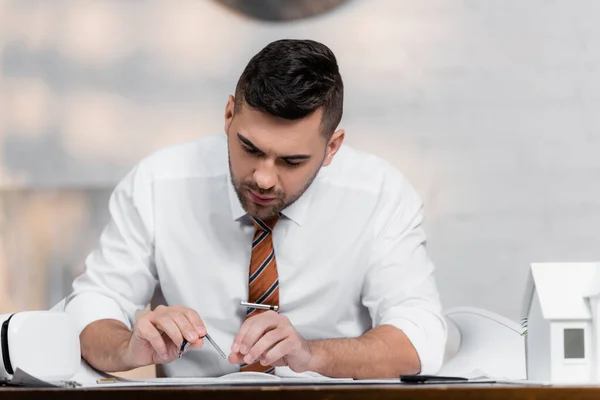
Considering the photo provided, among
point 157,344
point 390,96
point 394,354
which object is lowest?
point 394,354

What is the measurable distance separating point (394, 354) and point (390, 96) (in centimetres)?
130

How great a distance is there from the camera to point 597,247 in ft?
9.10

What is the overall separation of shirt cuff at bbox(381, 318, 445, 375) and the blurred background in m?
1.04

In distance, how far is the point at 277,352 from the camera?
4.36ft

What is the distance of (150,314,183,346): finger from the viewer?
1.29m

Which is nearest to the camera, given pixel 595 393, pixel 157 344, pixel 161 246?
pixel 595 393

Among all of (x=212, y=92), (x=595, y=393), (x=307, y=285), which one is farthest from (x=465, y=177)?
(x=595, y=393)

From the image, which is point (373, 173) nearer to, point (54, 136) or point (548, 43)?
point (548, 43)

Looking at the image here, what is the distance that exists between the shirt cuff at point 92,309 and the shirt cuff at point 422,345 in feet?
1.77

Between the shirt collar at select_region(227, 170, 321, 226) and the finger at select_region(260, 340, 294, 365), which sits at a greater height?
the shirt collar at select_region(227, 170, 321, 226)

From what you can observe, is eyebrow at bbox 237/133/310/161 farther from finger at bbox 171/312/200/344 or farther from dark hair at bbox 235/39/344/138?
finger at bbox 171/312/200/344

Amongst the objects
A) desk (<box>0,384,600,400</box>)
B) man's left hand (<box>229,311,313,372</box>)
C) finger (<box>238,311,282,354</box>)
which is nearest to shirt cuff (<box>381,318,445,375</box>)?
man's left hand (<box>229,311,313,372</box>)

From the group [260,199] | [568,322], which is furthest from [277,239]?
[568,322]

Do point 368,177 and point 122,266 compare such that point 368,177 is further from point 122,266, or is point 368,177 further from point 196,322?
point 196,322
